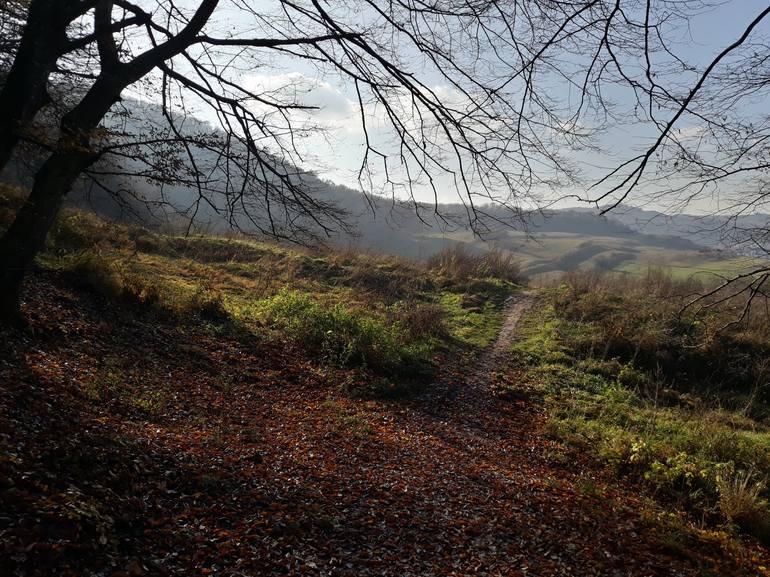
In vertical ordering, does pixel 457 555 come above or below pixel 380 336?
below

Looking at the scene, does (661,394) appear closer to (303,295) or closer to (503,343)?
(503,343)

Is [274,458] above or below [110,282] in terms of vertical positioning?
below

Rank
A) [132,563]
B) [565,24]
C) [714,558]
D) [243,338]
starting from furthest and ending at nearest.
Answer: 1. [243,338]
2. [714,558]
3. [565,24]
4. [132,563]

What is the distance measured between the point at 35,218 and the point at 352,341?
5303 millimetres

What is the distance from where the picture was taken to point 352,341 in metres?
8.82

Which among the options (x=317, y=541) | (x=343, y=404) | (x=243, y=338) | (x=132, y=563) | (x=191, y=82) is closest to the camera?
(x=132, y=563)

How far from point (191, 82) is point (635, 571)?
654 centimetres

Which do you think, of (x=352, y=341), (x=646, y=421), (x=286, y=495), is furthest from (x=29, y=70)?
(x=646, y=421)

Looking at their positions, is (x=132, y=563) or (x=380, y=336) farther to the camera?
(x=380, y=336)

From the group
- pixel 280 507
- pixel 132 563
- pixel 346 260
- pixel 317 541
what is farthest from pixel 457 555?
pixel 346 260

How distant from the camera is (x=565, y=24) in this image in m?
3.14

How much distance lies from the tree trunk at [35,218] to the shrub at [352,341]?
4.88 metres

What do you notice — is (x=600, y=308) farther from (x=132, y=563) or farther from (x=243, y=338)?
(x=132, y=563)

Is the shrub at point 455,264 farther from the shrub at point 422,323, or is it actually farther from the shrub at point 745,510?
the shrub at point 745,510
